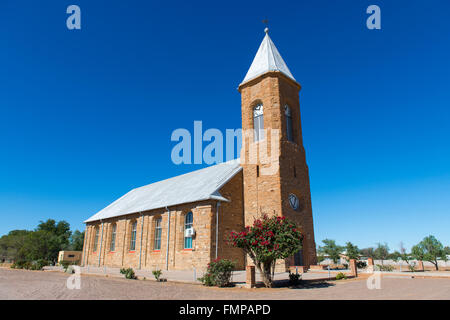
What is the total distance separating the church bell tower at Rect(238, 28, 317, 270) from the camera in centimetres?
2142

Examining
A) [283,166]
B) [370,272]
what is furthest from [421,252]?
[283,166]

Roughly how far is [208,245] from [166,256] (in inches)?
180

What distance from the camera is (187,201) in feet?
71.7

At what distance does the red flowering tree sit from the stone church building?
20.9ft

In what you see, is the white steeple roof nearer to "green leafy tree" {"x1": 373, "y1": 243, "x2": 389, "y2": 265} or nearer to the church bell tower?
the church bell tower

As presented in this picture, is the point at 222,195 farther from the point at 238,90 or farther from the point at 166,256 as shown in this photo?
the point at 238,90

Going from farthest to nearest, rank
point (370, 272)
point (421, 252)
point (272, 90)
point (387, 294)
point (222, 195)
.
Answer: point (421, 252), point (272, 90), point (222, 195), point (370, 272), point (387, 294)

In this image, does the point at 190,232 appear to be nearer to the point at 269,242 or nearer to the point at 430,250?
the point at 269,242

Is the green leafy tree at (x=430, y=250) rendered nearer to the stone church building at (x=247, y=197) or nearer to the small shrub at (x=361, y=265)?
the small shrub at (x=361, y=265)

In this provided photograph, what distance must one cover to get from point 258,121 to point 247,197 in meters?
6.55

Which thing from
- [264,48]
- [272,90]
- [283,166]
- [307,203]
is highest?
[264,48]

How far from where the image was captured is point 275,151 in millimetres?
22109

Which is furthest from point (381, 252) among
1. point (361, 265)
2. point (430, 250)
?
point (361, 265)
